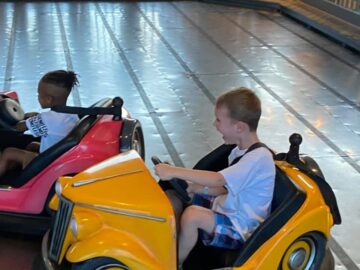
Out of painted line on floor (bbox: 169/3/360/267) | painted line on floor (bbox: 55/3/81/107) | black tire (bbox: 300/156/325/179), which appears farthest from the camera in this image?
painted line on floor (bbox: 55/3/81/107)

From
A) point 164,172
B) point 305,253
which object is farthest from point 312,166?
point 164,172

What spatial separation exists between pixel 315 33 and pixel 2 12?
3194 millimetres

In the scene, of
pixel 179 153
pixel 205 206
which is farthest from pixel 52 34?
pixel 205 206

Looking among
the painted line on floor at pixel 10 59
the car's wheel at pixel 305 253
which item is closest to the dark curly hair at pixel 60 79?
the car's wheel at pixel 305 253

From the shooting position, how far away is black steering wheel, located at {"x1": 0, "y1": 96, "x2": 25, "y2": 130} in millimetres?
2426

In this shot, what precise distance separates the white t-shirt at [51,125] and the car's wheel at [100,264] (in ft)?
2.30

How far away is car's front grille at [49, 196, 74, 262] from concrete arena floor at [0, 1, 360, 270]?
416mm

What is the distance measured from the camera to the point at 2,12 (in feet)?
21.1

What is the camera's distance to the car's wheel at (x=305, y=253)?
179 centimetres

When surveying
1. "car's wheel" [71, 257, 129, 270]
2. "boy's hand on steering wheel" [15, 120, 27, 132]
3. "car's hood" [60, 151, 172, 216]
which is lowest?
"car's wheel" [71, 257, 129, 270]

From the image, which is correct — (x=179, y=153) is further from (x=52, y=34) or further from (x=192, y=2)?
(x=192, y=2)

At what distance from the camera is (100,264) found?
1624 mm

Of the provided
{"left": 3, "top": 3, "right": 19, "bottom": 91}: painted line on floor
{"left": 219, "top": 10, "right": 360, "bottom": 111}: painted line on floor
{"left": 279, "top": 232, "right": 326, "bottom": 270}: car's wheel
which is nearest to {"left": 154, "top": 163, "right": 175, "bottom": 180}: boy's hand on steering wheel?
{"left": 279, "top": 232, "right": 326, "bottom": 270}: car's wheel

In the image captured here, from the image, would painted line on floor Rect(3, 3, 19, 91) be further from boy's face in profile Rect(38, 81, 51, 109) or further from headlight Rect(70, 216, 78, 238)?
headlight Rect(70, 216, 78, 238)
